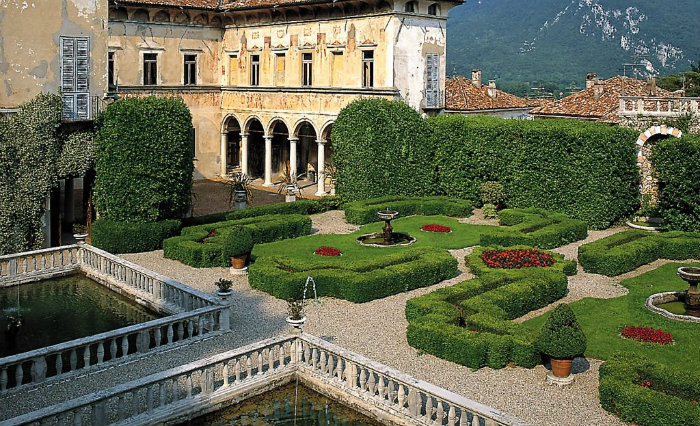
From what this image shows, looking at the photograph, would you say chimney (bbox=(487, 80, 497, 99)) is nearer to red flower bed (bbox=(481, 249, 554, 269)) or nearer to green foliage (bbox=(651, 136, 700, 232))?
green foliage (bbox=(651, 136, 700, 232))

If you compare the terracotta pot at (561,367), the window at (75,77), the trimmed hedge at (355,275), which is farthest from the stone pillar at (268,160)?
the terracotta pot at (561,367)

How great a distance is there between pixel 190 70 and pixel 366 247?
21.1m

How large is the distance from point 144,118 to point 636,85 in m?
30.2

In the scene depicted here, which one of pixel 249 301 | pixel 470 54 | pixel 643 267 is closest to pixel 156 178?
pixel 249 301

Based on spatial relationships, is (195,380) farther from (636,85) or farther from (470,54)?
(470,54)

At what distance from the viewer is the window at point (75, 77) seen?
88.4 feet

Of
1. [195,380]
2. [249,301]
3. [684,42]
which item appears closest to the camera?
[195,380]

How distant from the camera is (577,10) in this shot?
17100 centimetres

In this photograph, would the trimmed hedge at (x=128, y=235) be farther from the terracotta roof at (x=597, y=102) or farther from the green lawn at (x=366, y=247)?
the terracotta roof at (x=597, y=102)

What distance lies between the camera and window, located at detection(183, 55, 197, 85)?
43250 mm

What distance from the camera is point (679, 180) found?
2855cm

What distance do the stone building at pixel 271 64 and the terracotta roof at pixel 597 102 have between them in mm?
8891

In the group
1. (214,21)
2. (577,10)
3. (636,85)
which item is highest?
(577,10)

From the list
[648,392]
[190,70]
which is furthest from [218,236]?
[190,70]
